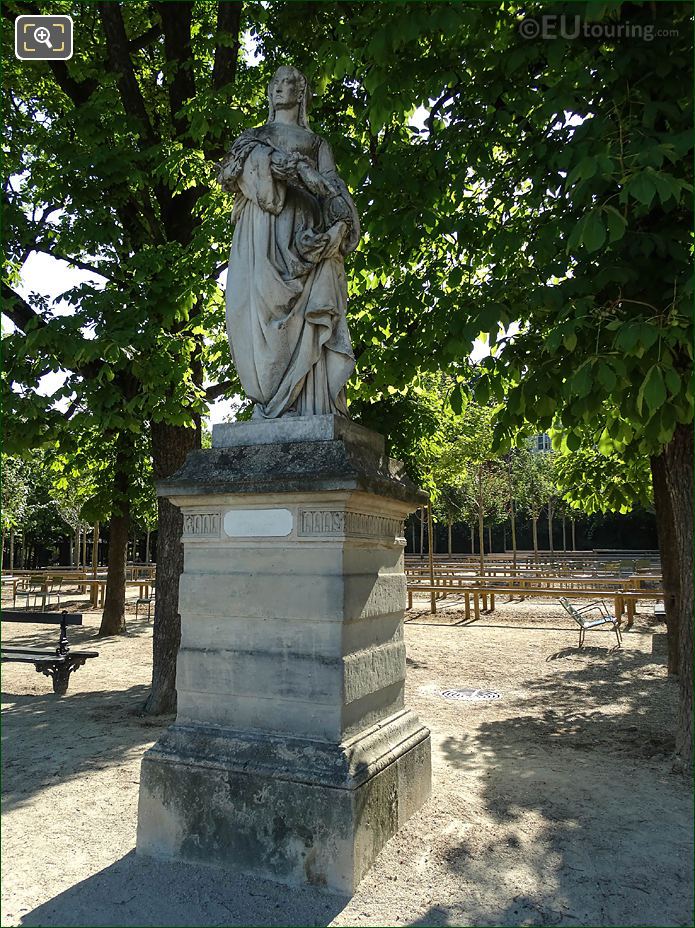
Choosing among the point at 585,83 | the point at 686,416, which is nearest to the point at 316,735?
the point at 686,416

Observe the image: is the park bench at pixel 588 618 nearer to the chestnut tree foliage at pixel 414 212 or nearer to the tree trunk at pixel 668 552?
the tree trunk at pixel 668 552

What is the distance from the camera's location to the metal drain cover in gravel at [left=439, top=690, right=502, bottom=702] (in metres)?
8.60

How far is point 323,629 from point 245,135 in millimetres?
3237

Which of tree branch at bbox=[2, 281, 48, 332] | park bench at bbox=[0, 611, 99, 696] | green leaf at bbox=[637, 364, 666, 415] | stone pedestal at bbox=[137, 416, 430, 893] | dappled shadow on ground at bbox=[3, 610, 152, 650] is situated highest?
tree branch at bbox=[2, 281, 48, 332]

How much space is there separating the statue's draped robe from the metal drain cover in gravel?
516cm

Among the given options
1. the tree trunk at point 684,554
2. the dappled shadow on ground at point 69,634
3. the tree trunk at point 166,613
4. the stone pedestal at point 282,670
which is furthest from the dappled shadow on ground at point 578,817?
the dappled shadow on ground at point 69,634

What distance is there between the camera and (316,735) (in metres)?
4.09

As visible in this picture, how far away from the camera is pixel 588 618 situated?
1609 cm

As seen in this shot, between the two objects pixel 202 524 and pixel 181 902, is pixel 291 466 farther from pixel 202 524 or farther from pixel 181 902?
pixel 181 902

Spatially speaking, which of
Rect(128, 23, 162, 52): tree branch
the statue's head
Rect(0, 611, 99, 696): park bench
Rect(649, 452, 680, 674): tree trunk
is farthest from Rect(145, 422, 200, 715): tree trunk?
Rect(128, 23, 162, 52): tree branch

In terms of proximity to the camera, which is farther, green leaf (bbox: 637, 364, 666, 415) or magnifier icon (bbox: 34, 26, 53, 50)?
magnifier icon (bbox: 34, 26, 53, 50)

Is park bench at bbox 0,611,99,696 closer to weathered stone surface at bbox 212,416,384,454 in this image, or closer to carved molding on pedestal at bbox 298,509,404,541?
weathered stone surface at bbox 212,416,384,454

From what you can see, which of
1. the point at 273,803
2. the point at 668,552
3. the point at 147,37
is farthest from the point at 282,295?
the point at 668,552

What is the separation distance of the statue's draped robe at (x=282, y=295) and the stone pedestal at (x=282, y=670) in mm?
314
